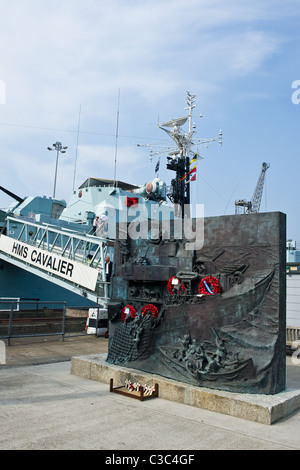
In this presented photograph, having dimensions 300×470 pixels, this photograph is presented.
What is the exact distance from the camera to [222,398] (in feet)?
19.0

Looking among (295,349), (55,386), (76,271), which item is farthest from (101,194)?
(55,386)

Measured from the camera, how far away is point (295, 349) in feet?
36.3

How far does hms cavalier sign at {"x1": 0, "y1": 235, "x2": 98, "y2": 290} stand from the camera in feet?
45.3

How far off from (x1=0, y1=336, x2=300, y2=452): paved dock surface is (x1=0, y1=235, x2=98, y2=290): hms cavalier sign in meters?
6.30

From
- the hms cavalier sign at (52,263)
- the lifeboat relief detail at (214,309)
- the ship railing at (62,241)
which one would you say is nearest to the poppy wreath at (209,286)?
the lifeboat relief detail at (214,309)

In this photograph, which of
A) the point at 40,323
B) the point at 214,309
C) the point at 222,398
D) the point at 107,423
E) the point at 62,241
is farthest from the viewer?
the point at 62,241

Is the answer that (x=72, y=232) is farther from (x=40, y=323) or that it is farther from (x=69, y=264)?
(x=40, y=323)

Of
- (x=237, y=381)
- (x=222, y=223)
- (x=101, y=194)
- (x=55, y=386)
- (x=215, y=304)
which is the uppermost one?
(x=101, y=194)

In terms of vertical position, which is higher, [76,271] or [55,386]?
Result: [76,271]

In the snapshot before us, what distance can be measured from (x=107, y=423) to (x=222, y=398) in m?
1.83

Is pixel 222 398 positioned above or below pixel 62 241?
below

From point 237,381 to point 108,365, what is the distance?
284cm

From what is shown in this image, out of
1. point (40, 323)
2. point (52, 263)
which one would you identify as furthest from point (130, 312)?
point (52, 263)
